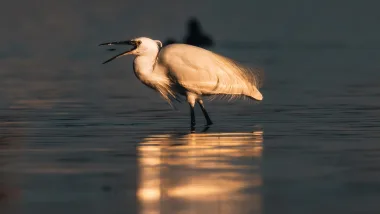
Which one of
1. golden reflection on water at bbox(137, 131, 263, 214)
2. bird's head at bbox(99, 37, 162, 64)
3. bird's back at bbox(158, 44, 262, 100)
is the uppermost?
bird's head at bbox(99, 37, 162, 64)

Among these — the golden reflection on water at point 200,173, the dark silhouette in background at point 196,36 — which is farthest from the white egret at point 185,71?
the dark silhouette in background at point 196,36

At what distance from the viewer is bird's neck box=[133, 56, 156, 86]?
20.2 metres

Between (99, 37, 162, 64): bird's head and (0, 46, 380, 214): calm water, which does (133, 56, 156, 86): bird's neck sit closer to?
(99, 37, 162, 64): bird's head

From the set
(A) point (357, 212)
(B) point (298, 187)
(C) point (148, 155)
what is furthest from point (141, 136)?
(A) point (357, 212)

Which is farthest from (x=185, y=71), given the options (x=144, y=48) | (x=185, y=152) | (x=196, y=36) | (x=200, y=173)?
(x=196, y=36)

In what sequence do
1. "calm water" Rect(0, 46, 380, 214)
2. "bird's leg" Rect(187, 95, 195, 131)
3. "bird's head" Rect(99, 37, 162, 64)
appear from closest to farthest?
"calm water" Rect(0, 46, 380, 214)
"bird's leg" Rect(187, 95, 195, 131)
"bird's head" Rect(99, 37, 162, 64)

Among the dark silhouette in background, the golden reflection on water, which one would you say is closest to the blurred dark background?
the golden reflection on water

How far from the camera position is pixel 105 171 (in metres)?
13.5

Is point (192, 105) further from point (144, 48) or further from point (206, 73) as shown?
point (144, 48)

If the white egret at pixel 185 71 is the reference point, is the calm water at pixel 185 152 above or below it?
below

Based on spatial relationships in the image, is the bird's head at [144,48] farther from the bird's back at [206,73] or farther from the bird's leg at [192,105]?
the bird's leg at [192,105]

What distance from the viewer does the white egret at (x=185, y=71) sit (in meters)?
20.2

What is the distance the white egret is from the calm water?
0.47m

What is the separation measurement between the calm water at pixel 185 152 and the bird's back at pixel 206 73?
0.49 m
